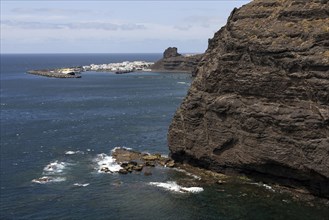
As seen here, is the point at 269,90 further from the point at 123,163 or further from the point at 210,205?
the point at 123,163

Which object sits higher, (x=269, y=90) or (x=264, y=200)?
(x=269, y=90)

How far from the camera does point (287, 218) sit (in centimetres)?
5366

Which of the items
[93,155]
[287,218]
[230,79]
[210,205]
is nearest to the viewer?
[287,218]

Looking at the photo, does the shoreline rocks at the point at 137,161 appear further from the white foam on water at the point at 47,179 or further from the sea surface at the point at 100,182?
the white foam on water at the point at 47,179

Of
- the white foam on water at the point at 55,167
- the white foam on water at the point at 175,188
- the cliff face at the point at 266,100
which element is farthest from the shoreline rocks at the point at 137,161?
the white foam on water at the point at 55,167

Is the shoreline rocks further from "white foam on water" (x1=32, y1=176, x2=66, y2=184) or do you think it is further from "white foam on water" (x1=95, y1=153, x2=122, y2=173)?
"white foam on water" (x1=32, y1=176, x2=66, y2=184)

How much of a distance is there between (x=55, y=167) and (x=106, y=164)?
28.3 feet

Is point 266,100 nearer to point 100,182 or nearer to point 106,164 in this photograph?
point 100,182

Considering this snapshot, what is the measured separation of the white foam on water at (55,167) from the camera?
74.9 metres

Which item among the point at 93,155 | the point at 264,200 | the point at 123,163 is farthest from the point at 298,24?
the point at 93,155

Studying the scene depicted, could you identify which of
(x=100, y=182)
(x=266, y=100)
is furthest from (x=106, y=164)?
(x=266, y=100)

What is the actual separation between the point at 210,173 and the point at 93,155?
2501 cm

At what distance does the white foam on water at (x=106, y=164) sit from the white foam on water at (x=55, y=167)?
5918 millimetres

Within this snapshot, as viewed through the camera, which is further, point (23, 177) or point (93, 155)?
point (93, 155)
